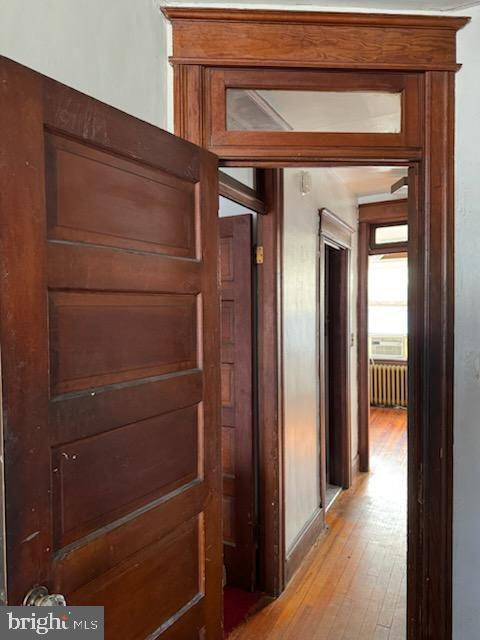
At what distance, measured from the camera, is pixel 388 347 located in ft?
24.6

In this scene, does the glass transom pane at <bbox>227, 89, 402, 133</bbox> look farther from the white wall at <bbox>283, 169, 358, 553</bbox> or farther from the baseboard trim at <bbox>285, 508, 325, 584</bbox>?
the baseboard trim at <bbox>285, 508, 325, 584</bbox>

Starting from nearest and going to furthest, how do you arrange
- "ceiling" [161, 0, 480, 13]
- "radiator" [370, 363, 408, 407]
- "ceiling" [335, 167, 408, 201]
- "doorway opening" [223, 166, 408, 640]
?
"ceiling" [161, 0, 480, 13] < "doorway opening" [223, 166, 408, 640] < "ceiling" [335, 167, 408, 201] < "radiator" [370, 363, 408, 407]

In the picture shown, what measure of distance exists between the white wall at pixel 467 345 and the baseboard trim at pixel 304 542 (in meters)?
1.34

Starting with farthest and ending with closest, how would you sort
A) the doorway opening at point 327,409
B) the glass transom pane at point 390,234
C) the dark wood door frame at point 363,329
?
the glass transom pane at point 390,234 < the dark wood door frame at point 363,329 < the doorway opening at point 327,409

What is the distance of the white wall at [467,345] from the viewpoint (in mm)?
1521

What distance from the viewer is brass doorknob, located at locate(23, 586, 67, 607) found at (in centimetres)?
89

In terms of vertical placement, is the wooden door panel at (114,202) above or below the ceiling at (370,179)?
below

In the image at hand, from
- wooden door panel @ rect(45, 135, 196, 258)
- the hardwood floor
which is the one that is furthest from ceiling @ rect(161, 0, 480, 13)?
the hardwood floor

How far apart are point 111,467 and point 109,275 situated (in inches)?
17.8

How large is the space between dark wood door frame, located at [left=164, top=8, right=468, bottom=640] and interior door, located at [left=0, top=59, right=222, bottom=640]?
33 cm

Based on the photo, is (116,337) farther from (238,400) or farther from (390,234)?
(390,234)

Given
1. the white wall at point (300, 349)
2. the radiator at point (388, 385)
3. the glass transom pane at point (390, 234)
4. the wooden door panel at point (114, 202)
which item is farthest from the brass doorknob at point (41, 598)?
the radiator at point (388, 385)

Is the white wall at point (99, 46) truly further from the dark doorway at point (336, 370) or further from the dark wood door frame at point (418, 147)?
the dark doorway at point (336, 370)

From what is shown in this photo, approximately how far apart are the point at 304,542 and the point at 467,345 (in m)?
2.02
